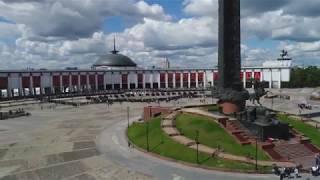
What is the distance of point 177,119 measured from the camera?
63.9m

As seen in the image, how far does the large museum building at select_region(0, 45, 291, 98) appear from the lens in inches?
5896

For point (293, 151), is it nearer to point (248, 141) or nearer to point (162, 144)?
point (248, 141)

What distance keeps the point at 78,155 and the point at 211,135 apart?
679 inches

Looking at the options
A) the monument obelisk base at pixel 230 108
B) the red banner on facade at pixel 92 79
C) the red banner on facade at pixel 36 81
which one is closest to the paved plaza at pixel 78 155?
the monument obelisk base at pixel 230 108

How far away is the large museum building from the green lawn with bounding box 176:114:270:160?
93.5 meters

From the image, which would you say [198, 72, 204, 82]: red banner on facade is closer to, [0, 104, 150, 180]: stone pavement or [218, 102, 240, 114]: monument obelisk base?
[0, 104, 150, 180]: stone pavement

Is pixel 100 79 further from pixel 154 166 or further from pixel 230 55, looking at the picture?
pixel 154 166

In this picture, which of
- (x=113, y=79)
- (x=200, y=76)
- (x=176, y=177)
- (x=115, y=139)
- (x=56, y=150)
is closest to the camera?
(x=176, y=177)

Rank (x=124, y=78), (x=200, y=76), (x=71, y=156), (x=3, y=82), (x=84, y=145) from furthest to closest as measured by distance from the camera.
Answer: (x=200, y=76) < (x=124, y=78) < (x=3, y=82) < (x=84, y=145) < (x=71, y=156)

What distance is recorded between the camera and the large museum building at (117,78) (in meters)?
150

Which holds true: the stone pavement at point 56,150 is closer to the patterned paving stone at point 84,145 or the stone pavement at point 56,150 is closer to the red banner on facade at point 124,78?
the patterned paving stone at point 84,145

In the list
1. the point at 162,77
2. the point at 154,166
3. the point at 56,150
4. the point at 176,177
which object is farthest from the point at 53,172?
the point at 162,77

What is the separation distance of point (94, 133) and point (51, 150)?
14123mm

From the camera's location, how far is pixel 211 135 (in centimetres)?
5434
